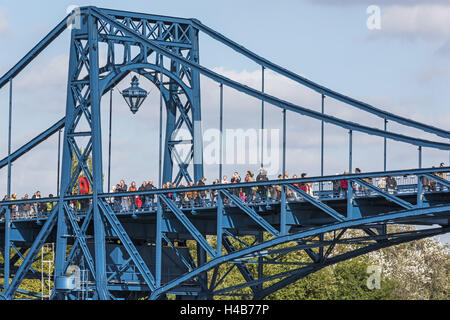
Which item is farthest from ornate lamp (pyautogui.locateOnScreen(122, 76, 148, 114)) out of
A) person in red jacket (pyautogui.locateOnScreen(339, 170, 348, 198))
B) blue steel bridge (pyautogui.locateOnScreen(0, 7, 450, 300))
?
person in red jacket (pyautogui.locateOnScreen(339, 170, 348, 198))

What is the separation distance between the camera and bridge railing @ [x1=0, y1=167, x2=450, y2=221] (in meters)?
51.6

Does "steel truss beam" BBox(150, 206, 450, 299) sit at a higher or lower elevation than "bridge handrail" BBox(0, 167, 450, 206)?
lower

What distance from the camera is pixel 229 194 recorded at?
2242 inches

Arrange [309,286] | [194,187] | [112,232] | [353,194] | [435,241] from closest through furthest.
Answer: [353,194] < [194,187] < [112,232] < [309,286] < [435,241]

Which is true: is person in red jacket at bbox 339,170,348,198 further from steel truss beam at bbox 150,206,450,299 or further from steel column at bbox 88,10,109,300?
steel column at bbox 88,10,109,300

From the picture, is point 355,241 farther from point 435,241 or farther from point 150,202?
point 435,241

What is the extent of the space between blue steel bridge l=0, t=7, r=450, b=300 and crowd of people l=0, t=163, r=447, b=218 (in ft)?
0.31

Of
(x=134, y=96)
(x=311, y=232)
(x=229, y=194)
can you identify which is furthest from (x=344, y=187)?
(x=134, y=96)

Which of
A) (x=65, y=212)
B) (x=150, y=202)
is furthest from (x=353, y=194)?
(x=65, y=212)

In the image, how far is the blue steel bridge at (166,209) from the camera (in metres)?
55.5

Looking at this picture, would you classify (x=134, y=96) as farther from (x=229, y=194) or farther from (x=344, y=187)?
(x=344, y=187)

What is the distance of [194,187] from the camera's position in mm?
58031

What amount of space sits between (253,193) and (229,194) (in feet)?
3.52

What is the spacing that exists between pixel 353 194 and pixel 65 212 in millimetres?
16604
